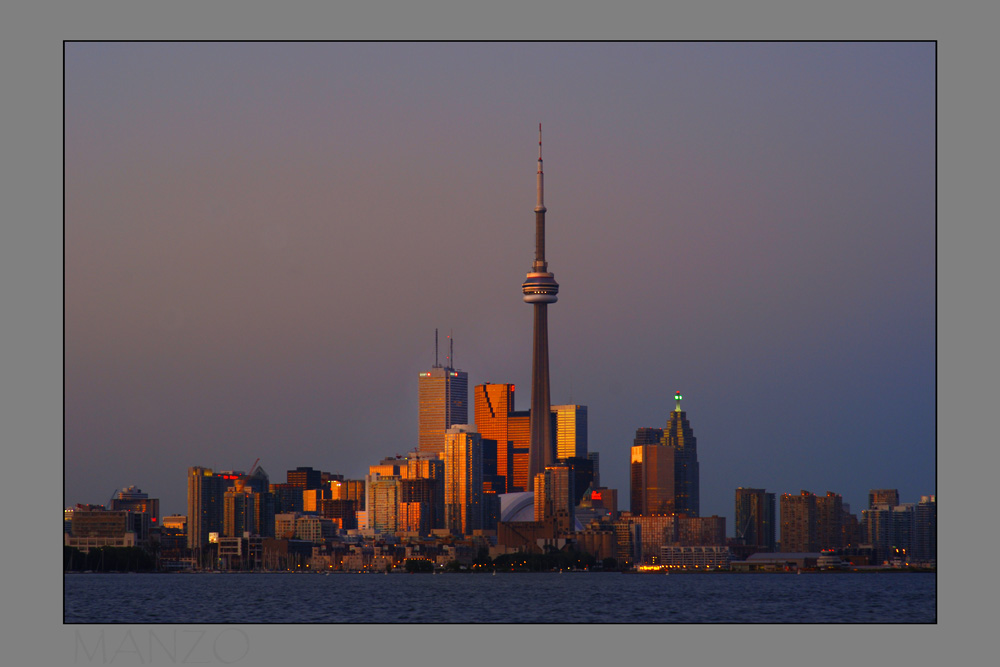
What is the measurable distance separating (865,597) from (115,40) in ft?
243

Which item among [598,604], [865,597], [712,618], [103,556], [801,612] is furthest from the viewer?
[103,556]

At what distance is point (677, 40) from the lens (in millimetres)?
41406

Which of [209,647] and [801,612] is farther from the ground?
[209,647]

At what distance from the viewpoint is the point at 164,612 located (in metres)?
86.4

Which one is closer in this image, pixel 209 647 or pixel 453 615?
pixel 209 647

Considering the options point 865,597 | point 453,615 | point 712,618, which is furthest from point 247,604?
point 865,597
